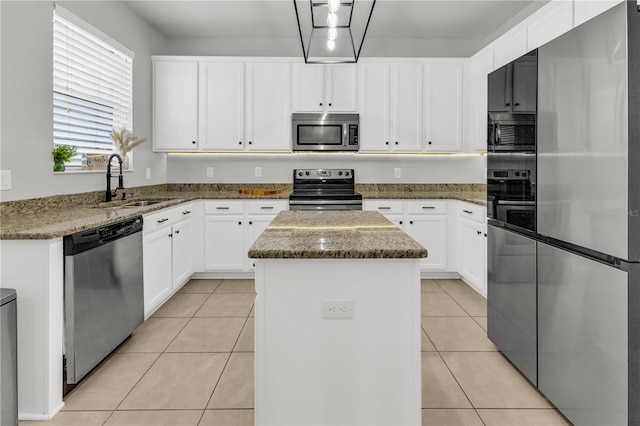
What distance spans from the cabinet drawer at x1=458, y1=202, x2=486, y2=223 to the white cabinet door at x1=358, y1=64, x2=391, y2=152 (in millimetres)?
1058

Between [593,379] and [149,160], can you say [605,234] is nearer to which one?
[593,379]

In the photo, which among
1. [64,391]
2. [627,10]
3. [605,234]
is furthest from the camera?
[64,391]

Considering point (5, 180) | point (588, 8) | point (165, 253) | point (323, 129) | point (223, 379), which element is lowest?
point (223, 379)

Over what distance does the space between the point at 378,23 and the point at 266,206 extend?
2.29 meters

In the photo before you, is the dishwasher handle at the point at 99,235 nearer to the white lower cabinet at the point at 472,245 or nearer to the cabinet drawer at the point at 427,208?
the cabinet drawer at the point at 427,208

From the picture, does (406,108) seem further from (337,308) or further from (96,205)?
(337,308)

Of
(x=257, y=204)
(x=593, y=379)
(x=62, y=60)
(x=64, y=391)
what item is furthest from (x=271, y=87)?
(x=593, y=379)

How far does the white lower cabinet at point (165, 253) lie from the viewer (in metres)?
3.21

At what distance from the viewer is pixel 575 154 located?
5.98 ft

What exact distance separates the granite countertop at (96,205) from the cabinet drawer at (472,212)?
2.3 inches

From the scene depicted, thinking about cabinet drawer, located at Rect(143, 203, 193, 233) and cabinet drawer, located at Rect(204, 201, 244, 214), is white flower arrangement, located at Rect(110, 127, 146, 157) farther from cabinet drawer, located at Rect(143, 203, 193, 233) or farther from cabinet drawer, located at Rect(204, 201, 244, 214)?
cabinet drawer, located at Rect(204, 201, 244, 214)

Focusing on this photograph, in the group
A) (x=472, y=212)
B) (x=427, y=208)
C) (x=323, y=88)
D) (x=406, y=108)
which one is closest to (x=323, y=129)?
Result: (x=323, y=88)

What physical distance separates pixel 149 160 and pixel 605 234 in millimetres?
4218

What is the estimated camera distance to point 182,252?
4094 mm
